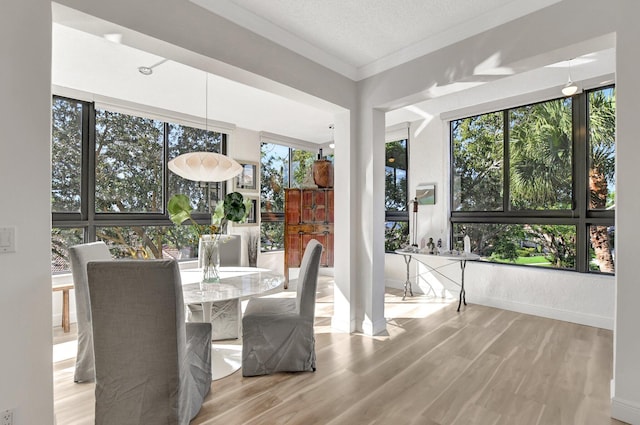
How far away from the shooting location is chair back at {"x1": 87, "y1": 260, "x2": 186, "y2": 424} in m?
1.69

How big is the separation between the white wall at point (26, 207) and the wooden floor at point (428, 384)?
0.59 m

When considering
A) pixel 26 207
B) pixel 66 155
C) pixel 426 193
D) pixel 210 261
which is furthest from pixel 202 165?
pixel 426 193

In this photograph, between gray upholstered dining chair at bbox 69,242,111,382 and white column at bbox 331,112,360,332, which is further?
white column at bbox 331,112,360,332

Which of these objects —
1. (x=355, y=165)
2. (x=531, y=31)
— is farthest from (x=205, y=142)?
(x=531, y=31)

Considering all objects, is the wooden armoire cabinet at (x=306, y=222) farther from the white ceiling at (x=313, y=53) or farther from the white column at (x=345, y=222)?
the white column at (x=345, y=222)

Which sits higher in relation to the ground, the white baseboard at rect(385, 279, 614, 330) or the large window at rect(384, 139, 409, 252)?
the large window at rect(384, 139, 409, 252)

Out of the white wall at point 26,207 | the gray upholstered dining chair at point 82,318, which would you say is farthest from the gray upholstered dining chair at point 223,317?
the white wall at point 26,207

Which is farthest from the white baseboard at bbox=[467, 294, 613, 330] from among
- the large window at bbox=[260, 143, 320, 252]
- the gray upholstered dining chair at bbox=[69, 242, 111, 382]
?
the gray upholstered dining chair at bbox=[69, 242, 111, 382]

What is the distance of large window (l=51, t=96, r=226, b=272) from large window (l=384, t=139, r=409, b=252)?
2994 mm

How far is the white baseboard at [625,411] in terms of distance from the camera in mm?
1992

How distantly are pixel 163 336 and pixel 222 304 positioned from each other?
5.04 feet

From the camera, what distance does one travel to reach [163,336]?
1.77 m

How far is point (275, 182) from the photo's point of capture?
639 cm

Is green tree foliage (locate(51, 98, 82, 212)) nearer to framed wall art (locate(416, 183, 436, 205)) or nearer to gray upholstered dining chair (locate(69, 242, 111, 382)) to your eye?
gray upholstered dining chair (locate(69, 242, 111, 382))
